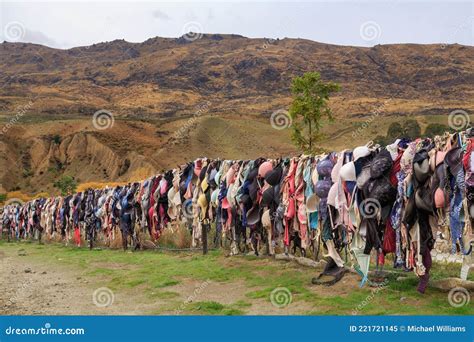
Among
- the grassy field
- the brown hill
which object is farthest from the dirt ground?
the brown hill

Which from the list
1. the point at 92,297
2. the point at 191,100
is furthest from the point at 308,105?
the point at 191,100

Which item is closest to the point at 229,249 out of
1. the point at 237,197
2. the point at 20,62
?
the point at 237,197

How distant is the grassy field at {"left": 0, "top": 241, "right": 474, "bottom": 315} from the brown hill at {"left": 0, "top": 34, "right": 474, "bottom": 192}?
106ft

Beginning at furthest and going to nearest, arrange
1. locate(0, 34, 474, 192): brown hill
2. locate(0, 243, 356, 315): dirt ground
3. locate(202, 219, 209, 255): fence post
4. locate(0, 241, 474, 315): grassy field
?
locate(0, 34, 474, 192): brown hill, locate(202, 219, 209, 255): fence post, locate(0, 243, 356, 315): dirt ground, locate(0, 241, 474, 315): grassy field

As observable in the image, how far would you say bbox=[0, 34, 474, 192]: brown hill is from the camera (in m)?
70.6

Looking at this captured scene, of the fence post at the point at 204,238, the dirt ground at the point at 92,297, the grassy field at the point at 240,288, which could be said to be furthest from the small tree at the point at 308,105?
the dirt ground at the point at 92,297

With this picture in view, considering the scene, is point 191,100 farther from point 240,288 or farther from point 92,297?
point 240,288

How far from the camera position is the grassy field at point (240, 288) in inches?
280

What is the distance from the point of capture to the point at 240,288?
358 inches

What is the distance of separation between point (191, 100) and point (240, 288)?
366 ft

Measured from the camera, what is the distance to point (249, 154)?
71.4 m

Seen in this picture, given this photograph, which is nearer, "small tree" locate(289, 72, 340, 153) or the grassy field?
the grassy field

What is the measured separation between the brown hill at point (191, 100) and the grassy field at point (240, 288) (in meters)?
32.4

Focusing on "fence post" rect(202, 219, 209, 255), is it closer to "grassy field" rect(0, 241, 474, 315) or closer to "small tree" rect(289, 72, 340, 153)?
"grassy field" rect(0, 241, 474, 315)
